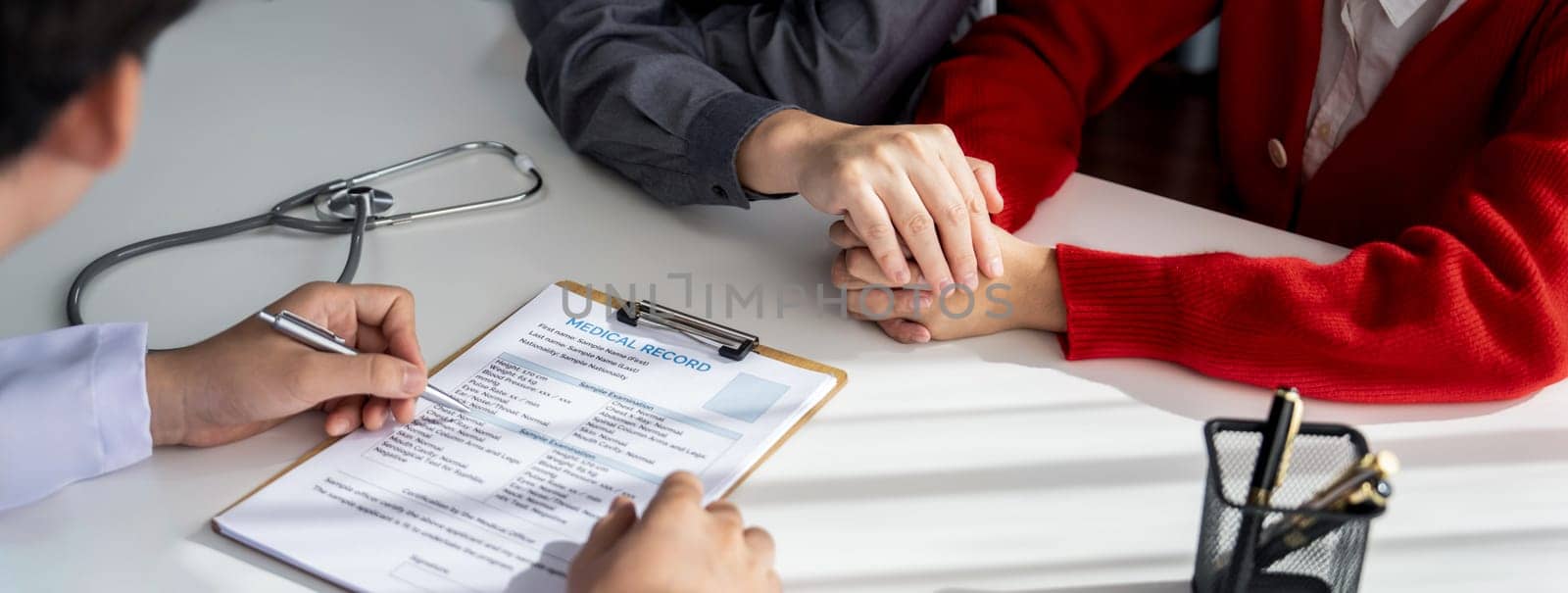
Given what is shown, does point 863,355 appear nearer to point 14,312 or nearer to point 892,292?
point 892,292

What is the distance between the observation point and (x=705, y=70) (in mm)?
1196

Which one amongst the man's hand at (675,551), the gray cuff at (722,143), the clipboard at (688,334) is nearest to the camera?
the man's hand at (675,551)

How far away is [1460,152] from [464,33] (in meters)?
1.03

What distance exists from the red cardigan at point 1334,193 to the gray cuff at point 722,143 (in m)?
0.20

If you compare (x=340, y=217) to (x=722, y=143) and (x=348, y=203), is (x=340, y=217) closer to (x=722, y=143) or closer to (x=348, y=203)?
(x=348, y=203)

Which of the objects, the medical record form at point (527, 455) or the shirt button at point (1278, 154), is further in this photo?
the shirt button at point (1278, 154)

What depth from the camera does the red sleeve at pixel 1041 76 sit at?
1.17m

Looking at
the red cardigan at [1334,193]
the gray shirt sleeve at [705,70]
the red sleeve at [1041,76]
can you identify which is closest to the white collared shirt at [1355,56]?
the red cardigan at [1334,193]

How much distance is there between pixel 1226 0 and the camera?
130 centimetres

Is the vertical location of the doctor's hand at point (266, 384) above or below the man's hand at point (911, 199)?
below

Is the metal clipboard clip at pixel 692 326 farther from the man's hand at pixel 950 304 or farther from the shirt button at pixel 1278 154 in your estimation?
the shirt button at pixel 1278 154

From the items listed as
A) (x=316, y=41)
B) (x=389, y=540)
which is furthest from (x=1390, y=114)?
(x=316, y=41)

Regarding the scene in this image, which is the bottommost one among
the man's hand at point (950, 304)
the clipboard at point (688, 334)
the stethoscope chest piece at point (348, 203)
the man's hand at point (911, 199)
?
the clipboard at point (688, 334)

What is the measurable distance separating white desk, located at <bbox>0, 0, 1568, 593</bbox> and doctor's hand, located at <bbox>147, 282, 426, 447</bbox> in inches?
0.9
